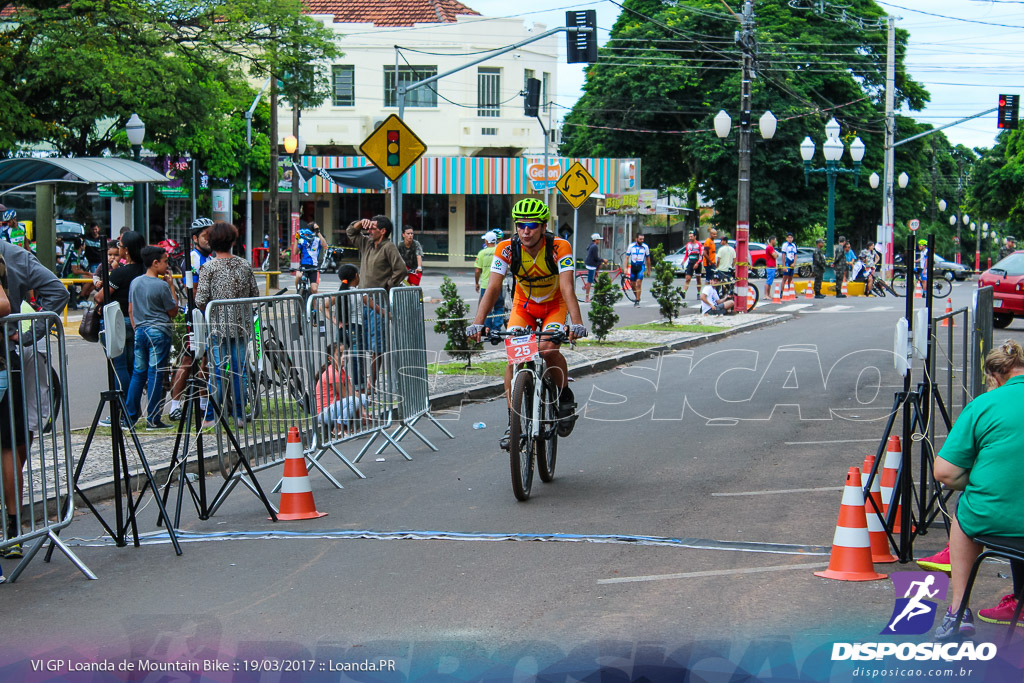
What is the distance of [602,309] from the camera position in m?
18.6

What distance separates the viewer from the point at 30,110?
79.3 feet

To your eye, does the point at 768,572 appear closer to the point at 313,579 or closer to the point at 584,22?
the point at 313,579

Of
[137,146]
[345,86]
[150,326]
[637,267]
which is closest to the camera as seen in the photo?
[150,326]

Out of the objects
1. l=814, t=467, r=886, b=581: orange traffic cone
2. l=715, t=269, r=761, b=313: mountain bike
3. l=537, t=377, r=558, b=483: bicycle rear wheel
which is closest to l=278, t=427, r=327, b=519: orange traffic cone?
l=537, t=377, r=558, b=483: bicycle rear wheel

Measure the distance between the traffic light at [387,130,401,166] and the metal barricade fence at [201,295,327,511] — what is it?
22.4 ft

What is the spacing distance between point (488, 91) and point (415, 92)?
130 inches

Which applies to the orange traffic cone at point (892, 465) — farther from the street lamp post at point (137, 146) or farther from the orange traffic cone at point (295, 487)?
the street lamp post at point (137, 146)

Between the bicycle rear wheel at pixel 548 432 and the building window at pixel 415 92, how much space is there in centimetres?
4146

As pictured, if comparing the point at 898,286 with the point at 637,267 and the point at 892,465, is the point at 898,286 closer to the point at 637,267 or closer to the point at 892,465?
the point at 637,267

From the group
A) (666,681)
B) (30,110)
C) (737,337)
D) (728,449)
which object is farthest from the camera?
(30,110)

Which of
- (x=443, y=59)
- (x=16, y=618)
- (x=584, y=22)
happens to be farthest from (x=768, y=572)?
(x=443, y=59)

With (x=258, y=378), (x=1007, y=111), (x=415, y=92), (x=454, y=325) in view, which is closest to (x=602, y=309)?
(x=454, y=325)

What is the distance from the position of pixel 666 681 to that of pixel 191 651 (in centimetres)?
204

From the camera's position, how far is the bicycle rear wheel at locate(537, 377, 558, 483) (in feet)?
27.0
